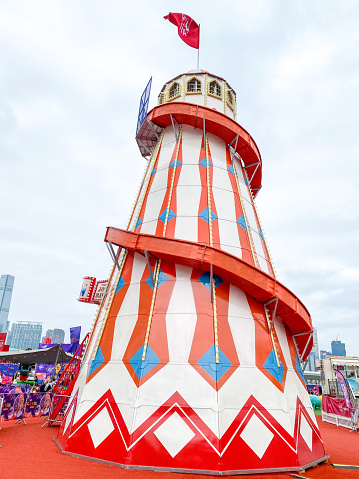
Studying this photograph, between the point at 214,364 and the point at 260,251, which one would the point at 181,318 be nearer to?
the point at 214,364

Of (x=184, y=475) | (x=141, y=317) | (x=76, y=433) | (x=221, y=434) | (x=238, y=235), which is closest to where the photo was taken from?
(x=184, y=475)

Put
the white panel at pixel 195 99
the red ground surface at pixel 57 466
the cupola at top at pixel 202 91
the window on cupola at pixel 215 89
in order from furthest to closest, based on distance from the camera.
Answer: the window on cupola at pixel 215 89 < the cupola at top at pixel 202 91 < the white panel at pixel 195 99 < the red ground surface at pixel 57 466

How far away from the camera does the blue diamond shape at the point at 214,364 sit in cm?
827

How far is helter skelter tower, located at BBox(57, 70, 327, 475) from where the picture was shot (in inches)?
299

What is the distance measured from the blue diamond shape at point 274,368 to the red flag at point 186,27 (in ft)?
51.2

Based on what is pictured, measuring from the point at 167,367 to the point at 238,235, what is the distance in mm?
5271

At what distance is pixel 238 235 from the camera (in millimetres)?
11477

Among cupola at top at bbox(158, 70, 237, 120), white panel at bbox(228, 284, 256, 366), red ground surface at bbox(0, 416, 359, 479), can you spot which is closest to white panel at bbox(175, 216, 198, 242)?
white panel at bbox(228, 284, 256, 366)

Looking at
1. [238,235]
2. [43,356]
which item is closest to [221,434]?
[238,235]

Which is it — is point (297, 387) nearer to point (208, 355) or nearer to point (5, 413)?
point (208, 355)

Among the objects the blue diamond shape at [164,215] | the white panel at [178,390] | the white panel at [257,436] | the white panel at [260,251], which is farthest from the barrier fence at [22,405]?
the white panel at [260,251]

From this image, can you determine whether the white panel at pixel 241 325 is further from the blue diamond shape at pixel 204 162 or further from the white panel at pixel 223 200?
the blue diamond shape at pixel 204 162

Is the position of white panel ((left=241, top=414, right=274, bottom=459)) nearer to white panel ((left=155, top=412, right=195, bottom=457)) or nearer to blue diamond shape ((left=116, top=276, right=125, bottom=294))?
white panel ((left=155, top=412, right=195, bottom=457))

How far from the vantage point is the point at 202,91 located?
1550 cm
